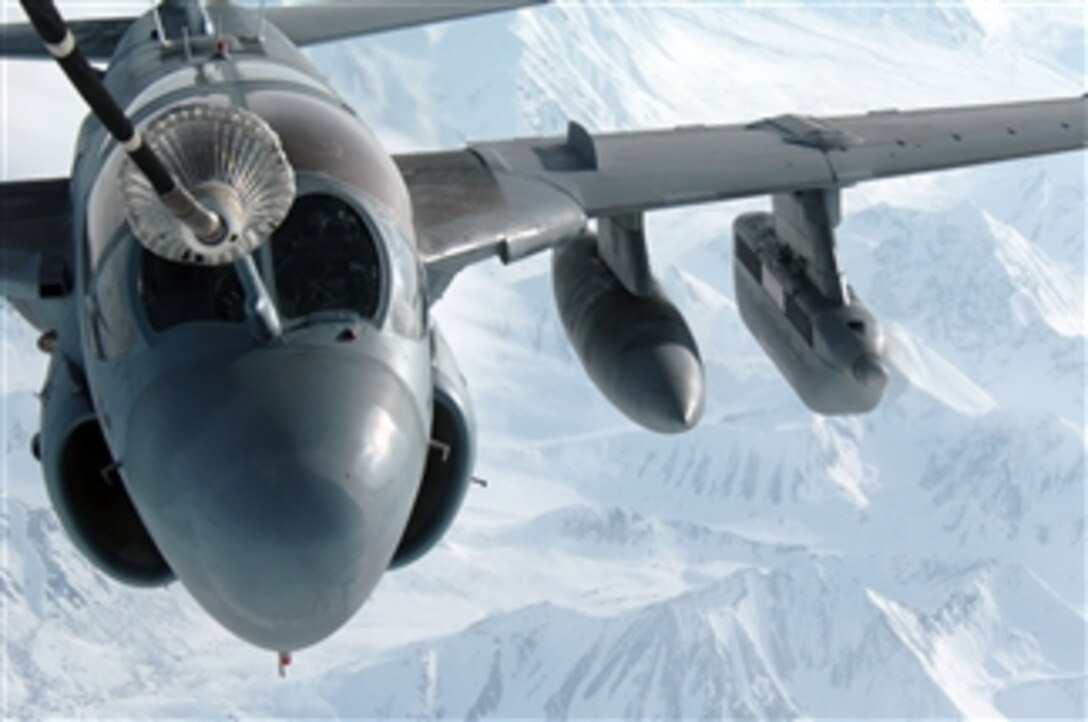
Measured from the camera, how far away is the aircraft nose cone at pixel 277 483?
11656mm

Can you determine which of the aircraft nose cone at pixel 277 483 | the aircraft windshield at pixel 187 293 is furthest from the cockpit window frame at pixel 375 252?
the aircraft nose cone at pixel 277 483

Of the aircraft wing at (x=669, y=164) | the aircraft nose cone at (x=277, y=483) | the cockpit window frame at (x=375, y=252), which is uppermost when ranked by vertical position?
the cockpit window frame at (x=375, y=252)

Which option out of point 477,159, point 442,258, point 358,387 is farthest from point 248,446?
point 477,159

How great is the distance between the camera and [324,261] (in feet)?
42.4

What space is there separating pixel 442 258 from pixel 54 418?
4388 millimetres

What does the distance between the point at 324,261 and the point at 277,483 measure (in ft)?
6.68

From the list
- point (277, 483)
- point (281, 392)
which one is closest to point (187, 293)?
point (281, 392)

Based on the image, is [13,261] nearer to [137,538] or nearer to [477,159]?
[137,538]

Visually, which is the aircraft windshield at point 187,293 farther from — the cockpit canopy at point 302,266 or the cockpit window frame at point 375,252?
the cockpit window frame at point 375,252

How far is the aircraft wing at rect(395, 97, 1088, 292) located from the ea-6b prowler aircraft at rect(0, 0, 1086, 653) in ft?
0.15

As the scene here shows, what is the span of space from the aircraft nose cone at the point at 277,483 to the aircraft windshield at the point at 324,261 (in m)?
0.57

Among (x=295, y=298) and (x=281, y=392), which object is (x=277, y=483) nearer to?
(x=281, y=392)

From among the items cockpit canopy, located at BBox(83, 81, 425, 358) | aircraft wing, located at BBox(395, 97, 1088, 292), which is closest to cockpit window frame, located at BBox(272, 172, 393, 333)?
cockpit canopy, located at BBox(83, 81, 425, 358)

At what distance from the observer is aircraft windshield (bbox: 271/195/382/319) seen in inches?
503
